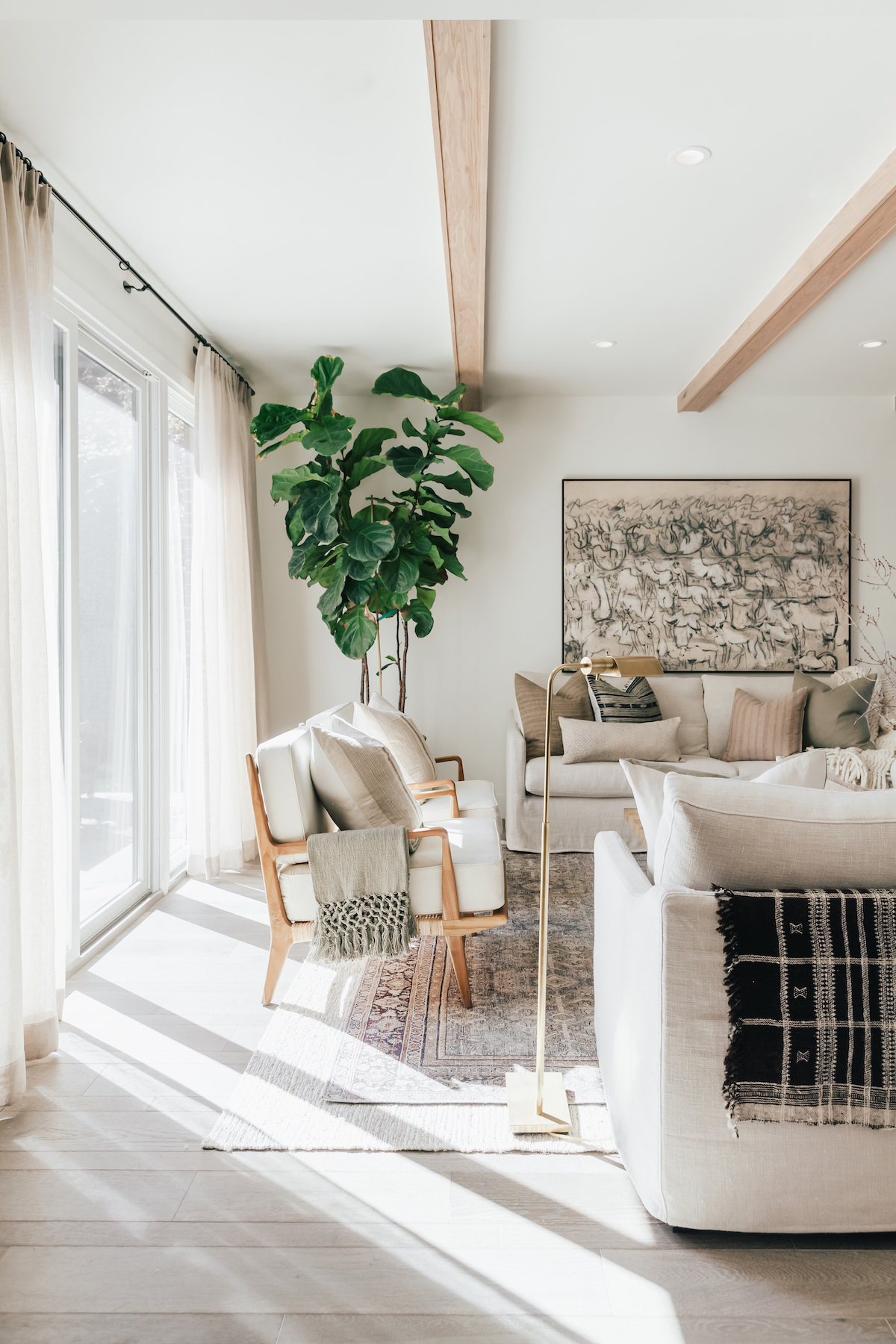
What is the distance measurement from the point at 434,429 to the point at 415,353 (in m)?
0.39

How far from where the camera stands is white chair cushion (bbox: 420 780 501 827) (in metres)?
3.58

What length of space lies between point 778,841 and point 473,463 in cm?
343

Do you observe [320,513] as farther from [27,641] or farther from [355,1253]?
[355,1253]

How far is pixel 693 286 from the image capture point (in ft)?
11.6

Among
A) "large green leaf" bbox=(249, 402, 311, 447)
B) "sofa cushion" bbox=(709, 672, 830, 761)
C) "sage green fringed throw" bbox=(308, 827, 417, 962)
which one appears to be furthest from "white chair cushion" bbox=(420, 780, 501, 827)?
"large green leaf" bbox=(249, 402, 311, 447)

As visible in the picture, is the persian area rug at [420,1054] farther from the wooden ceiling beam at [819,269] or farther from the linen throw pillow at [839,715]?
the wooden ceiling beam at [819,269]

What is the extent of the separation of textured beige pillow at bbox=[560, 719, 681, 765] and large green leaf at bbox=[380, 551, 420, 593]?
111 cm

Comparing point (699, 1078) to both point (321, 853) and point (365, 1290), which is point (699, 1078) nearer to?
point (365, 1290)

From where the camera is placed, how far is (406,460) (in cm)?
462

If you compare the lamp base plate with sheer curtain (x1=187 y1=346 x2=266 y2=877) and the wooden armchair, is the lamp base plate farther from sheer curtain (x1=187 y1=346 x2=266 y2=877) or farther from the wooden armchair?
sheer curtain (x1=187 y1=346 x2=266 y2=877)

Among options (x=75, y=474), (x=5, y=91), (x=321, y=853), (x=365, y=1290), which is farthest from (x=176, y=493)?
(x=365, y=1290)

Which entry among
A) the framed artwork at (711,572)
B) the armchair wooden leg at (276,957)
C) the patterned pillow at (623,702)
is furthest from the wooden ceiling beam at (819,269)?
the armchair wooden leg at (276,957)

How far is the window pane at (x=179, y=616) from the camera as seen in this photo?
4.08 metres

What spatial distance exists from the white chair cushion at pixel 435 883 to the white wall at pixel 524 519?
8.89 ft
